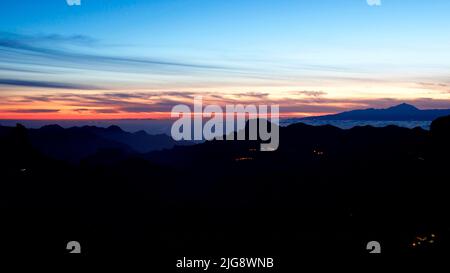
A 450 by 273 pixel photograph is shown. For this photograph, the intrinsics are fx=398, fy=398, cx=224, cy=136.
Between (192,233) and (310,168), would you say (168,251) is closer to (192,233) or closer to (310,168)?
(192,233)

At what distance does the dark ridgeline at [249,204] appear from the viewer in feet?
291

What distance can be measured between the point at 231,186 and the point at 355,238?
6884cm

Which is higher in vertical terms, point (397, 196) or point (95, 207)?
point (397, 196)

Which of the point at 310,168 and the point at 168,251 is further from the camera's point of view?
the point at 310,168

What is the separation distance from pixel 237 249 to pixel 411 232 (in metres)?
37.8

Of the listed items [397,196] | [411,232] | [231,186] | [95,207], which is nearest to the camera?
[411,232]

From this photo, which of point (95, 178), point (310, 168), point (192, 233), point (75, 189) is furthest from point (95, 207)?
point (310, 168)

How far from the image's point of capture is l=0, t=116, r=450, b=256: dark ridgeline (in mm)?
88750

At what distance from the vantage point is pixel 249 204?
12569cm

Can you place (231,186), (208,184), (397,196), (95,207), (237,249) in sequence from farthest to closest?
1. (208,184)
2. (231,186)
3. (95,207)
4. (397,196)
5. (237,249)

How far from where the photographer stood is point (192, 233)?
107 m

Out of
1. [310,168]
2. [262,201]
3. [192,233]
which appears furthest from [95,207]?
[310,168]

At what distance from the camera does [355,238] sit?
84250 millimetres

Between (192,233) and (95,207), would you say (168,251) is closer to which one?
(192,233)
